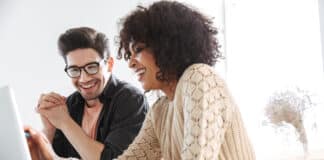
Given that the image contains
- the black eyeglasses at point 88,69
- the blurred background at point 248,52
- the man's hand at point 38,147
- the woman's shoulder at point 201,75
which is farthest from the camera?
the blurred background at point 248,52

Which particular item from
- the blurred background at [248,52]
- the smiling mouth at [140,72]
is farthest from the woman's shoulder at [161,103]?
the blurred background at [248,52]

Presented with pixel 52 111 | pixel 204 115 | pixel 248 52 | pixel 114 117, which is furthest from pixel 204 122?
pixel 248 52

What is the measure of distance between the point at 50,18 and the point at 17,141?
1355 mm

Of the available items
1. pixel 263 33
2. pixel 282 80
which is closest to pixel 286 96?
pixel 282 80

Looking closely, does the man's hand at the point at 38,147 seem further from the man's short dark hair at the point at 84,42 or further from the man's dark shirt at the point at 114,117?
the man's short dark hair at the point at 84,42

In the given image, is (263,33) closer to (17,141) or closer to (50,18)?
(50,18)

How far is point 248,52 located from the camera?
2.33m

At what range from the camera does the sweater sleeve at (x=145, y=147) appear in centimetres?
131

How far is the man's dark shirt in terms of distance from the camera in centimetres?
152

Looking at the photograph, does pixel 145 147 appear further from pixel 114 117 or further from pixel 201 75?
pixel 201 75

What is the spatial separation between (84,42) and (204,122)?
865 millimetres

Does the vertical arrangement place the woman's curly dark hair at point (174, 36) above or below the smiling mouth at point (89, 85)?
above

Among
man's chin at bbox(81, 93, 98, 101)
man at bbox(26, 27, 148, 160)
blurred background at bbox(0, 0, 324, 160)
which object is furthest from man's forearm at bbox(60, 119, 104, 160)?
blurred background at bbox(0, 0, 324, 160)

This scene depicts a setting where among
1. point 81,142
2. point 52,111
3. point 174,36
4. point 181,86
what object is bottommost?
point 81,142
